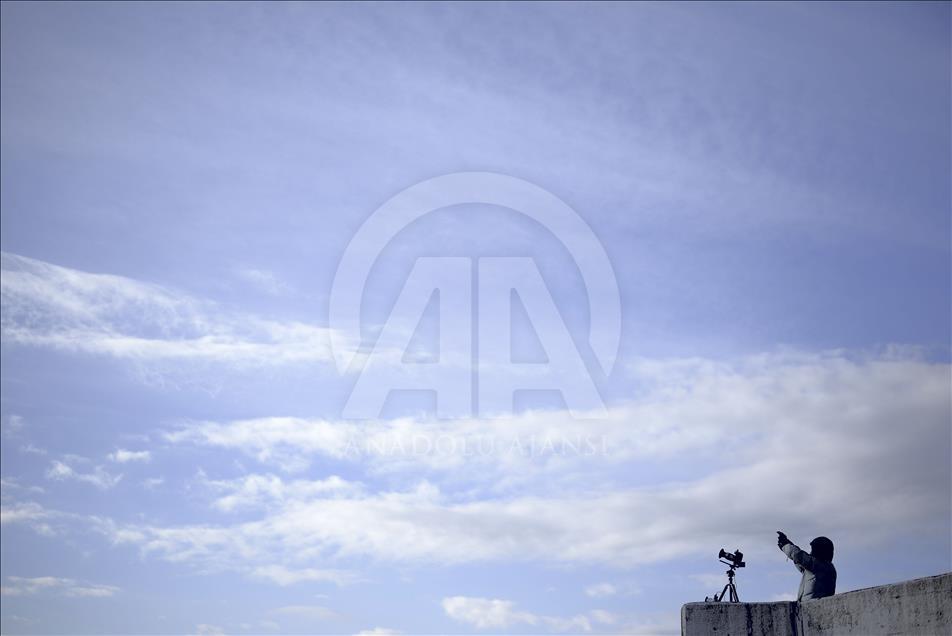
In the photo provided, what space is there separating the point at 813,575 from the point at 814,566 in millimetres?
140

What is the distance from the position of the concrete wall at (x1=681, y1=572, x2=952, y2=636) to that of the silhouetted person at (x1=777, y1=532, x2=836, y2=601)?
1.66ft

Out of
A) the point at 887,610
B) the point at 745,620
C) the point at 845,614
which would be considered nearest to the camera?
the point at 887,610

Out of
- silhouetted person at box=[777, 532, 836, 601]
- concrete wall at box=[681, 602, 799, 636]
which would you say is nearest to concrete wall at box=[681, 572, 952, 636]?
concrete wall at box=[681, 602, 799, 636]

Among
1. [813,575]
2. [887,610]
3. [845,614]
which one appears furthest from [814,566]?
[887,610]

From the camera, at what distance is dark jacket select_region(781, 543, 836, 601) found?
1255cm

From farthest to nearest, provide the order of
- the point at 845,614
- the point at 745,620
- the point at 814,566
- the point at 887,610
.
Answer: the point at 814,566 < the point at 745,620 < the point at 845,614 < the point at 887,610

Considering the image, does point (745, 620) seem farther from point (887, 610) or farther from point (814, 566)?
point (887, 610)

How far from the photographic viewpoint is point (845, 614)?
1131 cm

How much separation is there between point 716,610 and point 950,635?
3.32 metres

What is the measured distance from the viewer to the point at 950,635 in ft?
31.9

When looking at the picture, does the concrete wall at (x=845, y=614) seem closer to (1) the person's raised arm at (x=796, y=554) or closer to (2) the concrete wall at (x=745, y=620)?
(2) the concrete wall at (x=745, y=620)

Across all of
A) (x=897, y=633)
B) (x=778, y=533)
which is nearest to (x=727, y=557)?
(x=778, y=533)

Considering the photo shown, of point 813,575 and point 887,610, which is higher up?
point 813,575

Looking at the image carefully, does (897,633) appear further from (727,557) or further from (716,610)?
(727,557)
